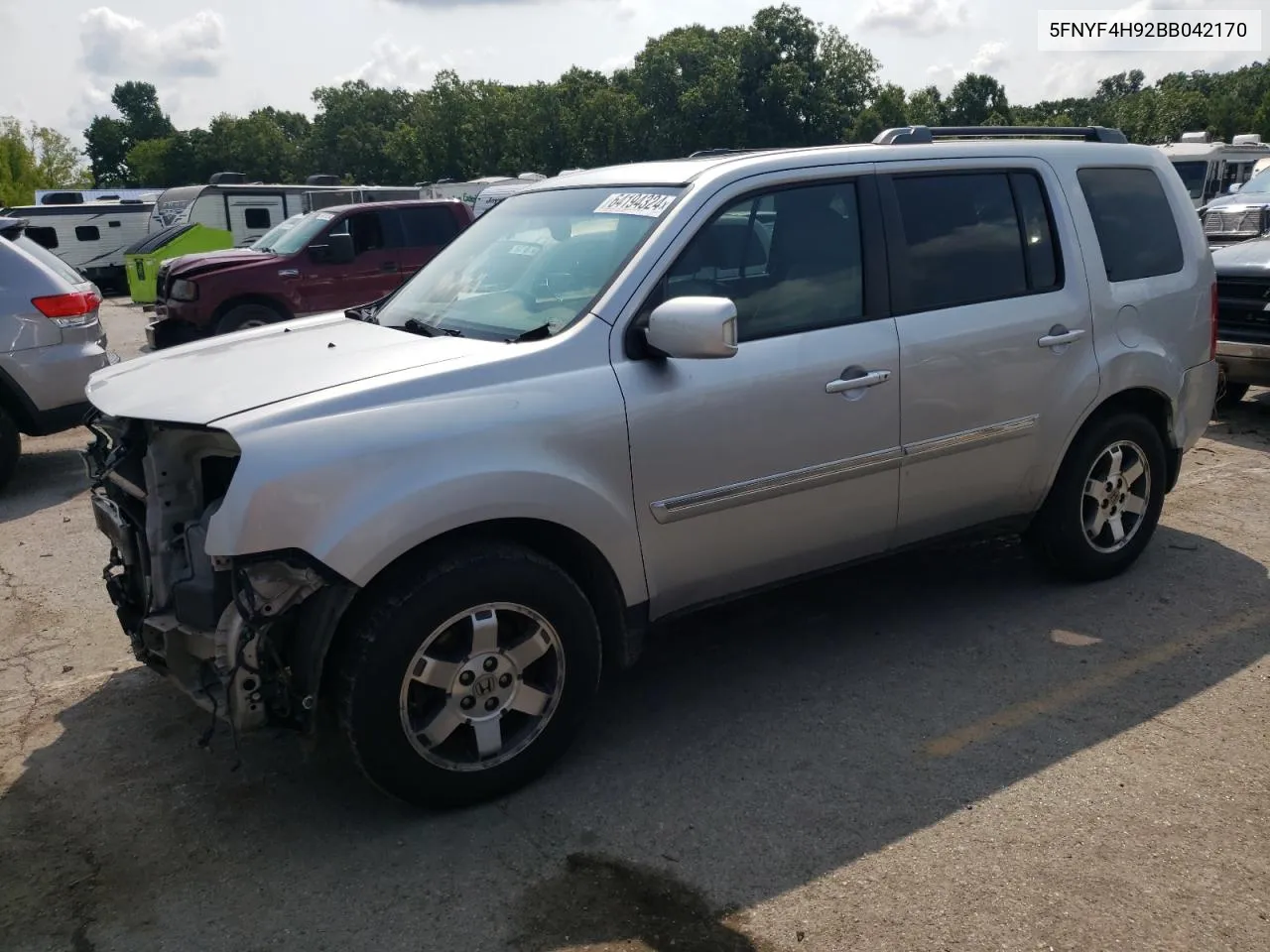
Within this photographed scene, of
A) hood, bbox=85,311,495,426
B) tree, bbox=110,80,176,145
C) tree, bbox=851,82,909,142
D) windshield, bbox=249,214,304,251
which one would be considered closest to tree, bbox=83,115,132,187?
tree, bbox=110,80,176,145

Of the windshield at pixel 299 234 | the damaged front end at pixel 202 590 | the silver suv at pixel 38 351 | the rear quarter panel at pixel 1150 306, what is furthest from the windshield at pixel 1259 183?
the damaged front end at pixel 202 590

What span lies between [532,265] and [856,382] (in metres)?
1.24

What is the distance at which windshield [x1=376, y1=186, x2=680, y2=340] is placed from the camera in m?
3.59

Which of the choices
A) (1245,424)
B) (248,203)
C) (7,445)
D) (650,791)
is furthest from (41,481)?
(248,203)

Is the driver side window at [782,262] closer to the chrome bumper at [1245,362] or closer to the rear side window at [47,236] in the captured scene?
the chrome bumper at [1245,362]

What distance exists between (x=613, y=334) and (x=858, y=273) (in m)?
1.07

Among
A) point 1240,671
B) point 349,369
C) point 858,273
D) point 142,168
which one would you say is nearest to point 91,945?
point 349,369

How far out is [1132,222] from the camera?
4793 millimetres

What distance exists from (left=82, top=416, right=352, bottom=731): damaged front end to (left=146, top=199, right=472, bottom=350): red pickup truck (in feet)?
25.9

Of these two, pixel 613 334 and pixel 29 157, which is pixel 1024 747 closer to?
pixel 613 334

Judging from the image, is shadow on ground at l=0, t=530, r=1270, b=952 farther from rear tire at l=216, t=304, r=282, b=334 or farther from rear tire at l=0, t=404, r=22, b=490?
rear tire at l=216, t=304, r=282, b=334

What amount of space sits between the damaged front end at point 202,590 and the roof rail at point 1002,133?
10.1 ft

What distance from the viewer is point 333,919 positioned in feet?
9.27

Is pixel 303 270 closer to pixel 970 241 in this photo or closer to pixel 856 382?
pixel 970 241
